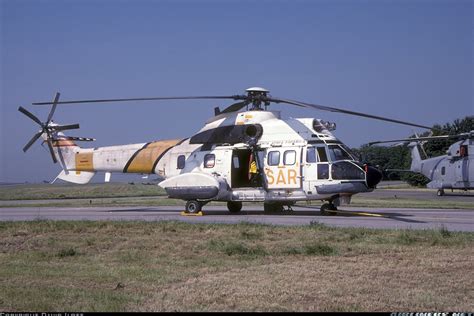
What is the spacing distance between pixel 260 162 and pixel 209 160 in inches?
85.9

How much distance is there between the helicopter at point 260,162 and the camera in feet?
68.2

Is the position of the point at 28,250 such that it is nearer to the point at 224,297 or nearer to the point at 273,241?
the point at 273,241

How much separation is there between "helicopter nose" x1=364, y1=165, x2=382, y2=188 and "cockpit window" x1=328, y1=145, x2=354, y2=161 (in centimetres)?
83

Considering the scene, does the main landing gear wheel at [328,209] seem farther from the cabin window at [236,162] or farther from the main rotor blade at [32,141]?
the main rotor blade at [32,141]

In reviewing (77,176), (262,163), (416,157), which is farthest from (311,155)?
(416,157)

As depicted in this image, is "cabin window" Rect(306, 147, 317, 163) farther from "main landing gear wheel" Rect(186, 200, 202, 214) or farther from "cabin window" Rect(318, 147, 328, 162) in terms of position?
"main landing gear wheel" Rect(186, 200, 202, 214)

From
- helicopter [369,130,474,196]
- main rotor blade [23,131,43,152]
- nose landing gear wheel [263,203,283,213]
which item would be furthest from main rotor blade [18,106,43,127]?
helicopter [369,130,474,196]

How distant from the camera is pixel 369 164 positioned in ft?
68.5

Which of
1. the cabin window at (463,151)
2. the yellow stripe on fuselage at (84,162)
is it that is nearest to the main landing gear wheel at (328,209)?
the yellow stripe on fuselage at (84,162)

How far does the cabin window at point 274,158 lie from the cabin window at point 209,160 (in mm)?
2304

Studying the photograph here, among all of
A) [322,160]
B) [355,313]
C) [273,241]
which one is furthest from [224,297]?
[322,160]

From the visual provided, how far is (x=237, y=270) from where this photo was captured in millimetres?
9734

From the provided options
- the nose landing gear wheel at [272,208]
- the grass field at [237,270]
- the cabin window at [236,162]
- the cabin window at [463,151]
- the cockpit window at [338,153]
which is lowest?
the grass field at [237,270]

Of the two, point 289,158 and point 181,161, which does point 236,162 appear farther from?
point 181,161
